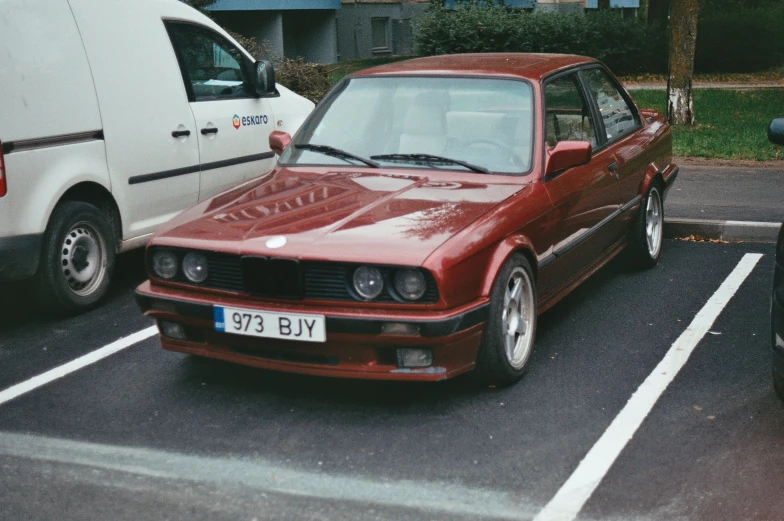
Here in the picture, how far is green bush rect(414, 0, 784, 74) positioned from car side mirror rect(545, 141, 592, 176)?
59.4 ft

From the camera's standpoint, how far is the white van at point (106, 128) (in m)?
5.66

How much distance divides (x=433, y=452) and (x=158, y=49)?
3952 millimetres

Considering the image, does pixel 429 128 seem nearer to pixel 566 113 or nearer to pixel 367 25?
pixel 566 113

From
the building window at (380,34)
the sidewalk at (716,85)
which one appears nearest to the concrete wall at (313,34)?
the building window at (380,34)

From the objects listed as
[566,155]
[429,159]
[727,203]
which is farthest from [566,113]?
[727,203]

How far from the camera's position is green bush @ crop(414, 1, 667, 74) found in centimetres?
2345

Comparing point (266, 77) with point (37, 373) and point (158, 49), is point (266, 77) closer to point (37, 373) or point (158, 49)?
point (158, 49)

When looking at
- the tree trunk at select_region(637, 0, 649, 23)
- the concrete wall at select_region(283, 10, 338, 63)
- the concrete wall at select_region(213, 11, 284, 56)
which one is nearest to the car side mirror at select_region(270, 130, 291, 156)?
the concrete wall at select_region(213, 11, 284, 56)

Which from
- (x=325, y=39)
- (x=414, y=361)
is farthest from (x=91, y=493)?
(x=325, y=39)

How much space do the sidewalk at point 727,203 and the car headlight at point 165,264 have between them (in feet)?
15.8

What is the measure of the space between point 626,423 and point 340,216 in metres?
1.59

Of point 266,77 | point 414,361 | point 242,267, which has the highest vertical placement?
point 266,77

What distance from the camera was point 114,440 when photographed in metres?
4.29

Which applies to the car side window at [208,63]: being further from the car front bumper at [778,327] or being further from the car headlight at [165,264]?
the car front bumper at [778,327]
